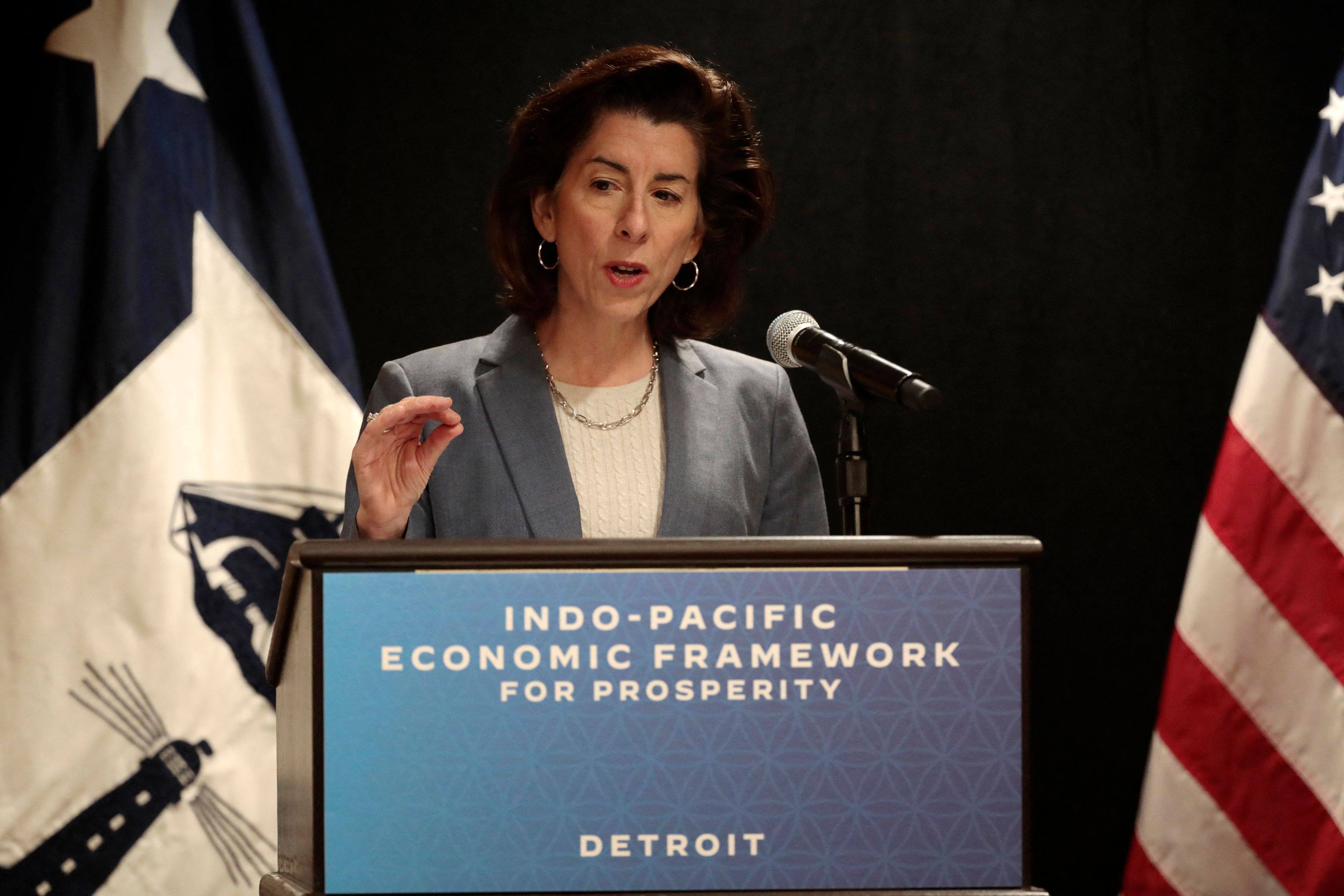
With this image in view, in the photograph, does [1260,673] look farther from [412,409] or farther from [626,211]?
[412,409]

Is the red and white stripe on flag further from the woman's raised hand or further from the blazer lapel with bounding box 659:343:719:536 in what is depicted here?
the woman's raised hand

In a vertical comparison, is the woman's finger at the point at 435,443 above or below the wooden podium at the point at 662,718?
above

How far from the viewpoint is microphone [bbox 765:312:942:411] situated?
42.6 inches

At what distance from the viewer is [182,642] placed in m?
2.20

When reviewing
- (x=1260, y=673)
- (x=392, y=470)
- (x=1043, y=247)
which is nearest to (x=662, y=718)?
(x=392, y=470)

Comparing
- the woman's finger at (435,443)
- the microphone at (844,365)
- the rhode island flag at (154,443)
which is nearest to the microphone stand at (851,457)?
the microphone at (844,365)

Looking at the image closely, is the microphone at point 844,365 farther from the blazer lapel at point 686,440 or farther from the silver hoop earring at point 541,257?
the silver hoop earring at point 541,257

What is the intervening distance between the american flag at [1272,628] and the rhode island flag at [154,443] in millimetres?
1644

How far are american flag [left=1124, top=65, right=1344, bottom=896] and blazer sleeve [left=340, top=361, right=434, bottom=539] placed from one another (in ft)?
5.04

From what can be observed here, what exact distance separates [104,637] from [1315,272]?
7.58ft

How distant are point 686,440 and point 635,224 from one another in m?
0.28

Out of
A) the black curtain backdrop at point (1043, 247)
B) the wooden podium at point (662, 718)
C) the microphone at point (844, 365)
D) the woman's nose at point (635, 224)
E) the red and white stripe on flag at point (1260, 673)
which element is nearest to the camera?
the wooden podium at point (662, 718)

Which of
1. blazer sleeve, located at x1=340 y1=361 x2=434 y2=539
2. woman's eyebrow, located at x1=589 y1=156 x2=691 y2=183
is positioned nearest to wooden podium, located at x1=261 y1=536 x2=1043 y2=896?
blazer sleeve, located at x1=340 y1=361 x2=434 y2=539

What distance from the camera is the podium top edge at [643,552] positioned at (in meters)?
0.98
